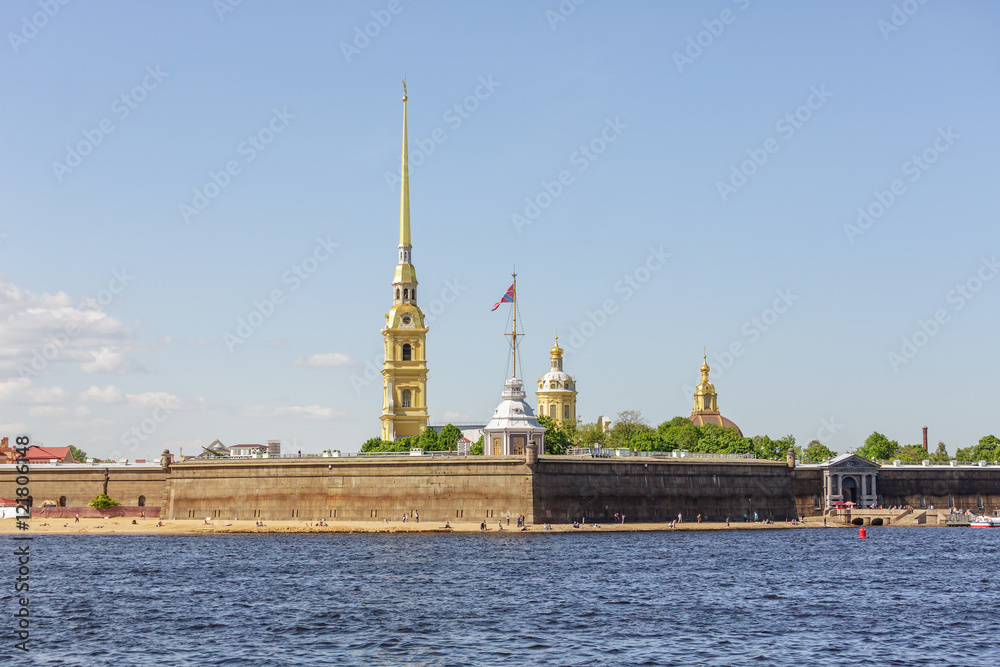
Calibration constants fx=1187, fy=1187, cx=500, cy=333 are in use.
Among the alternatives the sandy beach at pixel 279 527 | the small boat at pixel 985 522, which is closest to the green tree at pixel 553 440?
the sandy beach at pixel 279 527

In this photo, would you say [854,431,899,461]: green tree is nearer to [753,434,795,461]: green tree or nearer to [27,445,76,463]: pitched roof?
[753,434,795,461]: green tree

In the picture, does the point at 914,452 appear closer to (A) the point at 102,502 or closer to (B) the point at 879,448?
(B) the point at 879,448

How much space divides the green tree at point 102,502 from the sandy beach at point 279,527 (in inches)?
69.5

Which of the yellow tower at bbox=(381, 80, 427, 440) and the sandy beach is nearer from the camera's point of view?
the sandy beach

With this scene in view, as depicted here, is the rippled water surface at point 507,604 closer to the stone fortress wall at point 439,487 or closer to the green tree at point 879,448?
the stone fortress wall at point 439,487

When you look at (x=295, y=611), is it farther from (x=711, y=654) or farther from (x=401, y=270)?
(x=401, y=270)

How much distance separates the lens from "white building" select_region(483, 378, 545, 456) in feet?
315

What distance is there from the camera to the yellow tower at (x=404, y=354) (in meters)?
141

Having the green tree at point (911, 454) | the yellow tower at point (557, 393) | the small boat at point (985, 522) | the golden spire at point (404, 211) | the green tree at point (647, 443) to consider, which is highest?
the golden spire at point (404, 211)

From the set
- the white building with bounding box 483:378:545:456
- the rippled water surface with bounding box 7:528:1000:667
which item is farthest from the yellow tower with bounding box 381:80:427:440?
the rippled water surface with bounding box 7:528:1000:667

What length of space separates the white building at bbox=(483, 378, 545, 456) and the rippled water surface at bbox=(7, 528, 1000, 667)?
1507 centimetres

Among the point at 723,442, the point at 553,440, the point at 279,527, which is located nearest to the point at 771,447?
the point at 723,442

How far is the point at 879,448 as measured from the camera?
16188 centimetres

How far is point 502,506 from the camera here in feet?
298
